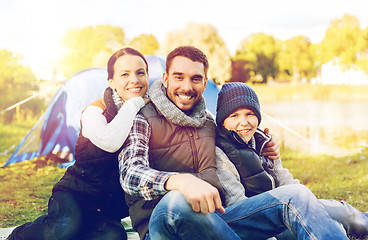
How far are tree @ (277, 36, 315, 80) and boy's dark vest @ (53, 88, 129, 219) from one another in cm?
3412

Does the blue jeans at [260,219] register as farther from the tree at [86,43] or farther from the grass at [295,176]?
the tree at [86,43]

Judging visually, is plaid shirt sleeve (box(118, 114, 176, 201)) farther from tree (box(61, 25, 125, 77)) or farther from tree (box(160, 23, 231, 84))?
tree (box(160, 23, 231, 84))

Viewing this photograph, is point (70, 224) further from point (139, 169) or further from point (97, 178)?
point (139, 169)

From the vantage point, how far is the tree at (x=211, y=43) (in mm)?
22125

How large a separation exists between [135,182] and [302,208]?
792 mm

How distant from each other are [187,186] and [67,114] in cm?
462

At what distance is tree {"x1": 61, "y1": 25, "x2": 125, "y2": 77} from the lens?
687 inches

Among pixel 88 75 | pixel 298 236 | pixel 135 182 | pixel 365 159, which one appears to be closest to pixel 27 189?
pixel 88 75

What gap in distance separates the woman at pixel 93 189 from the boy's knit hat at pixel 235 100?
1.69 ft

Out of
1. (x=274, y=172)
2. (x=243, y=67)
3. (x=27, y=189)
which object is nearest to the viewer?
(x=274, y=172)

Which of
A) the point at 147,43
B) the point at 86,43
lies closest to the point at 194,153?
the point at 147,43

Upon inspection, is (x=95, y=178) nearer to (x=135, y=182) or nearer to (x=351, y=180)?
(x=135, y=182)

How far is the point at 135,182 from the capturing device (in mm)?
1854

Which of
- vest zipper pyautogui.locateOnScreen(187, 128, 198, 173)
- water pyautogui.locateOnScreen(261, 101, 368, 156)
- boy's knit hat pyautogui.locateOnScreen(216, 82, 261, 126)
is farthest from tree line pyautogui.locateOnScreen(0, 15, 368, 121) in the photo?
vest zipper pyautogui.locateOnScreen(187, 128, 198, 173)
